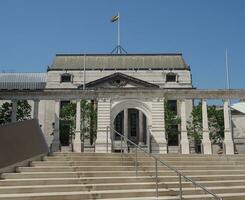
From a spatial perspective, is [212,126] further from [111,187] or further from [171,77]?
[111,187]

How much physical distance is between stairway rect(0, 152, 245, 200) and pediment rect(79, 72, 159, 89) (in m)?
31.5

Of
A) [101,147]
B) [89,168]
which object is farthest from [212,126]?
[89,168]

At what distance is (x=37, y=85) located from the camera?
2040 inches

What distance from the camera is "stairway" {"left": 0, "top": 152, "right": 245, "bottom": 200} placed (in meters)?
9.84

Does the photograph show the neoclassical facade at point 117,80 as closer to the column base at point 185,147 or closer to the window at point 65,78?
the window at point 65,78

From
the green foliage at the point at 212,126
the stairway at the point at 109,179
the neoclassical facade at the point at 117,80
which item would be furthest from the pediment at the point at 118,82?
the stairway at the point at 109,179

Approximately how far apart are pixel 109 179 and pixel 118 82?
115 feet

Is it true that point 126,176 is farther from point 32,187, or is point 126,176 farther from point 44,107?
point 44,107

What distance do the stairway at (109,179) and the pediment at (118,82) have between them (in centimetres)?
3149

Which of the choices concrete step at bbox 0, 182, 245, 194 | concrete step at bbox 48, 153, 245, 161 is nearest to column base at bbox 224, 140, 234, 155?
concrete step at bbox 48, 153, 245, 161

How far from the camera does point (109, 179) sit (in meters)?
11.0

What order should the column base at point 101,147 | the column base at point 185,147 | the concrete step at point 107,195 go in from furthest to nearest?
the column base at point 185,147 < the column base at point 101,147 < the concrete step at point 107,195

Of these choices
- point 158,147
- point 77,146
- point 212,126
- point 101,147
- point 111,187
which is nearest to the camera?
point 111,187

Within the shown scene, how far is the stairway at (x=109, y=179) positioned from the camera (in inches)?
388
